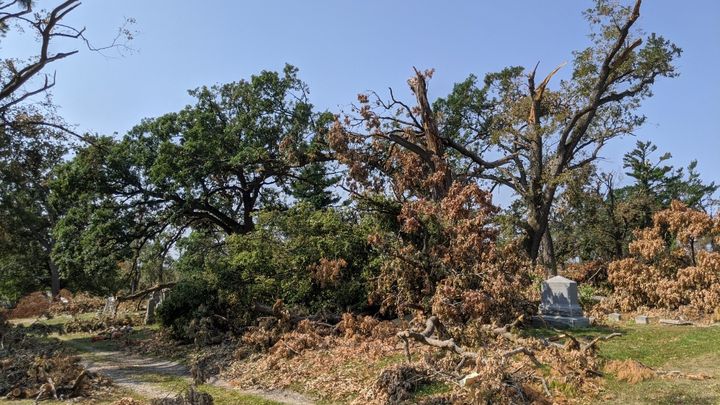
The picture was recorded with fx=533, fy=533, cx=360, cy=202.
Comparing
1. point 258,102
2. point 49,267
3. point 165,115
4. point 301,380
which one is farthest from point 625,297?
point 49,267

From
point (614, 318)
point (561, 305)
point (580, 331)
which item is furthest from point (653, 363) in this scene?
point (614, 318)

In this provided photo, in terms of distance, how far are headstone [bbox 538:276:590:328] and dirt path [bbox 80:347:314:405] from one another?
21.1ft

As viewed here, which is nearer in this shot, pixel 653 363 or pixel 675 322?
pixel 653 363

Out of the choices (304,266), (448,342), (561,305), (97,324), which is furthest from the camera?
(97,324)

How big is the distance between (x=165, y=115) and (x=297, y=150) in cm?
635

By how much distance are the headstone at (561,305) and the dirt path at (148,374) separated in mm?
6417

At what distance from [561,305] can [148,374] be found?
9344 millimetres

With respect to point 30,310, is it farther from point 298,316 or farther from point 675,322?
point 675,322

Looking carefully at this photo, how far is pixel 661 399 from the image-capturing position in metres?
6.43

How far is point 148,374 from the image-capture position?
36.1 feet

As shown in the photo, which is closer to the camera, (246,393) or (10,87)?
(246,393)

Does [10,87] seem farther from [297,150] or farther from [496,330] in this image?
[496,330]

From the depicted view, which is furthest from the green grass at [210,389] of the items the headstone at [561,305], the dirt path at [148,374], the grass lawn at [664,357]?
the headstone at [561,305]

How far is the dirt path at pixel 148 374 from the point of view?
846 centimetres
